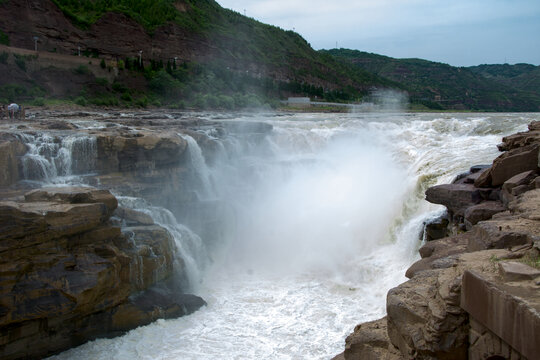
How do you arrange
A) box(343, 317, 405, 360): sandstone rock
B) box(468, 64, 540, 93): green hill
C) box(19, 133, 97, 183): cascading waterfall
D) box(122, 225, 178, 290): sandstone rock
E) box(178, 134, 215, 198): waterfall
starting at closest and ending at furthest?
box(343, 317, 405, 360): sandstone rock
box(122, 225, 178, 290): sandstone rock
box(19, 133, 97, 183): cascading waterfall
box(178, 134, 215, 198): waterfall
box(468, 64, 540, 93): green hill

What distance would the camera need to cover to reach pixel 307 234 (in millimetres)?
12812

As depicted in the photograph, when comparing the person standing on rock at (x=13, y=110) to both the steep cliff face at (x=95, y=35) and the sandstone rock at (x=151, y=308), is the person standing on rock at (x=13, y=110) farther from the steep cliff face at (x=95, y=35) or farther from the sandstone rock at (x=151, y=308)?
the steep cliff face at (x=95, y=35)

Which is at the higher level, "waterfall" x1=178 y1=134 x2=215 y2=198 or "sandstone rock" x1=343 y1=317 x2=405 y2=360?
"waterfall" x1=178 y1=134 x2=215 y2=198

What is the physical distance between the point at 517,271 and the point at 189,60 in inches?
2079

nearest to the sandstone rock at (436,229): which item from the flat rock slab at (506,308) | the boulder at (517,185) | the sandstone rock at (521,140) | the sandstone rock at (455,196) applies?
A: the sandstone rock at (455,196)

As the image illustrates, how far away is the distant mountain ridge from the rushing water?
20676 mm

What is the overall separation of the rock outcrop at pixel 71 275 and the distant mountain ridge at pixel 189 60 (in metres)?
24.9

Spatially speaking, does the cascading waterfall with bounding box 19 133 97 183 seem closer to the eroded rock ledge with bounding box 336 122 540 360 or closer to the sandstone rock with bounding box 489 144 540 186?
the eroded rock ledge with bounding box 336 122 540 360

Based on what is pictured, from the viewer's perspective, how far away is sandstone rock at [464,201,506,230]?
7383 millimetres

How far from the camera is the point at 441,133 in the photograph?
18062 mm

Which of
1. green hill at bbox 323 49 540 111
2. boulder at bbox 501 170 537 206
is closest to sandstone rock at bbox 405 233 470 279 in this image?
boulder at bbox 501 170 537 206

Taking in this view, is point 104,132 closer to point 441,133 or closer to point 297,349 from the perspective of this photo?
point 297,349

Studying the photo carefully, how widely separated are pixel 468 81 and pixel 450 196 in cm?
9546

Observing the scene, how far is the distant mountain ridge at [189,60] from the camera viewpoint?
127 feet
